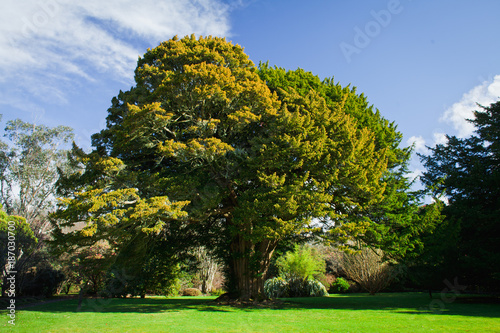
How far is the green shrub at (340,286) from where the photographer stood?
28.8 metres

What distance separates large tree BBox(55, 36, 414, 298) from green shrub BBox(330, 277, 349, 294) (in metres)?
16.5

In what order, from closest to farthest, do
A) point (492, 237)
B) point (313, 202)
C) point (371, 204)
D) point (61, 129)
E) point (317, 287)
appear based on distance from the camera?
point (313, 202)
point (371, 204)
point (492, 237)
point (317, 287)
point (61, 129)

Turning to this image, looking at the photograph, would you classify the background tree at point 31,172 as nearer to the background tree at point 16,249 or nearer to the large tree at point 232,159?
the background tree at point 16,249

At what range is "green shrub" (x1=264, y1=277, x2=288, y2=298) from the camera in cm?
2406

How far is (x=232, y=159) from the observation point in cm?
1412

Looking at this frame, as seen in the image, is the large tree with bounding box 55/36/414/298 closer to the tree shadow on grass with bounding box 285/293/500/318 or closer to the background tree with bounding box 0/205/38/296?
the tree shadow on grass with bounding box 285/293/500/318

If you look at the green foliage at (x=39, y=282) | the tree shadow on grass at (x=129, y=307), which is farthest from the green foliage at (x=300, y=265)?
the green foliage at (x=39, y=282)

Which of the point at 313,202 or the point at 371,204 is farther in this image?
the point at 371,204

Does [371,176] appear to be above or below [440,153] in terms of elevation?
below

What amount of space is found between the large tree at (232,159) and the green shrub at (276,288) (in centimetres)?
922

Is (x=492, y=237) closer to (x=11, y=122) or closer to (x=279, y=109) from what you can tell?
(x=279, y=109)

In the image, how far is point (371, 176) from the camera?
12.8m

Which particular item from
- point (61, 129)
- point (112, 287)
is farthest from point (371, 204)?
point (61, 129)

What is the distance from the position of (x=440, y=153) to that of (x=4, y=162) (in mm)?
39642
